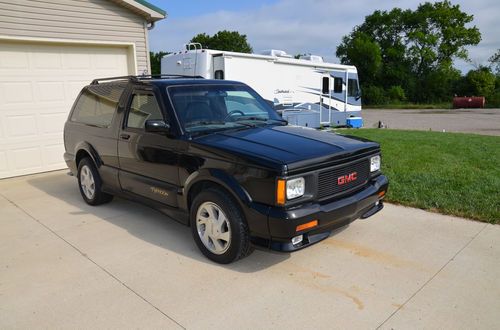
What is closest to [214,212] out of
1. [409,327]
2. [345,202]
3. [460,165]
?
[345,202]

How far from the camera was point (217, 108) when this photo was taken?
469 centimetres

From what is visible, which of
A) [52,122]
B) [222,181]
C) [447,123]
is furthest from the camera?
[447,123]

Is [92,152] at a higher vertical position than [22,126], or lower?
lower

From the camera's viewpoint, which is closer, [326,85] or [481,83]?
[326,85]

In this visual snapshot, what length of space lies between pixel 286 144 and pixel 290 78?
11065 mm

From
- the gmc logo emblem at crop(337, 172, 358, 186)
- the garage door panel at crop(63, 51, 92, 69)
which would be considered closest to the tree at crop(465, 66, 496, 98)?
the garage door panel at crop(63, 51, 92, 69)

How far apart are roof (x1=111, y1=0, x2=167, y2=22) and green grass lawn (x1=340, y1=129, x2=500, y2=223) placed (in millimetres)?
5977

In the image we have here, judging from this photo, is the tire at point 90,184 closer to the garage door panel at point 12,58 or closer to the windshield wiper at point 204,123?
the windshield wiper at point 204,123

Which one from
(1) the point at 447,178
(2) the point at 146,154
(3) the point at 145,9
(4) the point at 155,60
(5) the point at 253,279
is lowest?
(5) the point at 253,279

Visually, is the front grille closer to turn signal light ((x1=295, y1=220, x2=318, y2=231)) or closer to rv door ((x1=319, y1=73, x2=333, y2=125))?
turn signal light ((x1=295, y1=220, x2=318, y2=231))

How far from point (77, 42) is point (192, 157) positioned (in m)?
5.97

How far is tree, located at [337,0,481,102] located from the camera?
158ft

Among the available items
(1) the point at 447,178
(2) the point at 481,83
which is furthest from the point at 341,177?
(2) the point at 481,83

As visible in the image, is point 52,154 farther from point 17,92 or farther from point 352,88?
point 352,88
